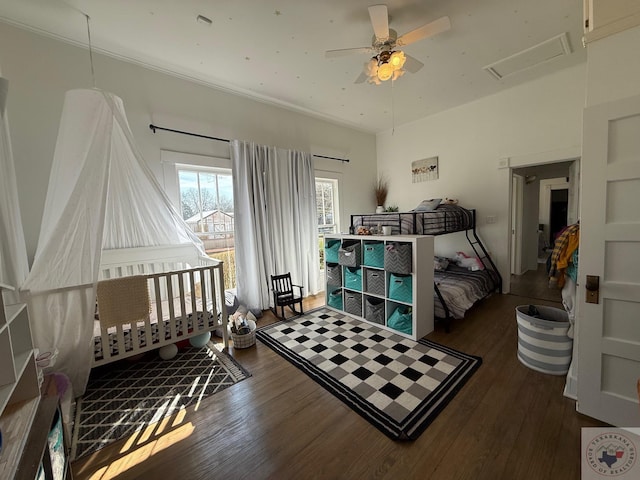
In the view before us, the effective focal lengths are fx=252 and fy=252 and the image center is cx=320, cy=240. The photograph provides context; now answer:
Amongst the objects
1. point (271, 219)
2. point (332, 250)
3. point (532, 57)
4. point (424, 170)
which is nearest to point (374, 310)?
point (332, 250)

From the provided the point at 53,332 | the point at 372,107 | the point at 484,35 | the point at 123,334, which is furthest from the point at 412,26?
the point at 53,332

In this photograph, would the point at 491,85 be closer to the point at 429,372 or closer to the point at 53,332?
the point at 429,372

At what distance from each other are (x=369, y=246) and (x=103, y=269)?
2773 mm

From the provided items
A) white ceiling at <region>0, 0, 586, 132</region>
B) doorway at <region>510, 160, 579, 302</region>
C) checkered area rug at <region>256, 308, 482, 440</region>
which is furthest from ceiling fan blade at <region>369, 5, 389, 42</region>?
doorway at <region>510, 160, 579, 302</region>

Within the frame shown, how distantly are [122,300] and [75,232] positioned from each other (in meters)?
0.61

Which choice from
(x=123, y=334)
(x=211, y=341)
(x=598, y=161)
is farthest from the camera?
(x=211, y=341)

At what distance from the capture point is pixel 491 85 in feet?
11.5

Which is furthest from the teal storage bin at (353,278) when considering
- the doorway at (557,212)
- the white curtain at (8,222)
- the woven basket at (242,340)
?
the doorway at (557,212)

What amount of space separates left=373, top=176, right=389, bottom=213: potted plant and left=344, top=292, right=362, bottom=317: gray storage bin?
8.32ft

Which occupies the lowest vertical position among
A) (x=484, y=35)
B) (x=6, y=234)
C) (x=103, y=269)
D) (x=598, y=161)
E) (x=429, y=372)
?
(x=429, y=372)

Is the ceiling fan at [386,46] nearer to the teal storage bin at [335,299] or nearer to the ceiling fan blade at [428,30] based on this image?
the ceiling fan blade at [428,30]

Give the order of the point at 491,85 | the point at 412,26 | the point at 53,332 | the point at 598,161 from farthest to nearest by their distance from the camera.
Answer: the point at 491,85
the point at 412,26
the point at 53,332
the point at 598,161

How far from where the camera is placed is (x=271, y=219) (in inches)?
143

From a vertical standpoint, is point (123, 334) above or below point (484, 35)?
below
